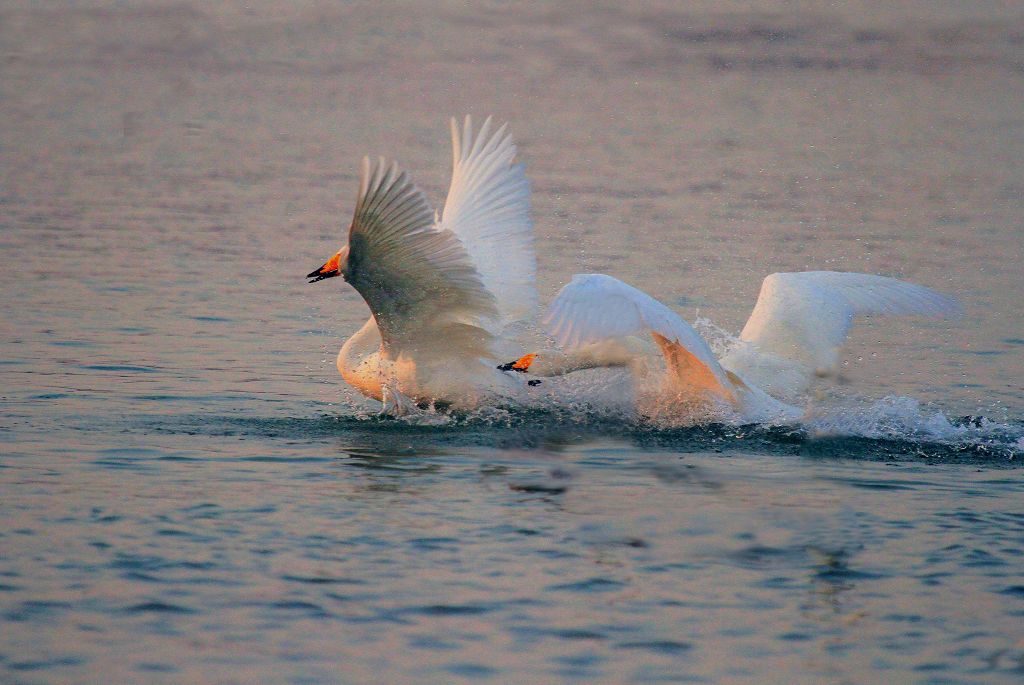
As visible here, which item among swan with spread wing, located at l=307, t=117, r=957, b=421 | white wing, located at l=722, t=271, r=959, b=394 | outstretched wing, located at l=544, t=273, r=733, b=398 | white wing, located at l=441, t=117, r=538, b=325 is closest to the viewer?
outstretched wing, located at l=544, t=273, r=733, b=398

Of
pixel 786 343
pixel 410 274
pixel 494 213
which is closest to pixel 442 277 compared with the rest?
pixel 410 274

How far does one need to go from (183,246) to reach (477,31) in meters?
25.4

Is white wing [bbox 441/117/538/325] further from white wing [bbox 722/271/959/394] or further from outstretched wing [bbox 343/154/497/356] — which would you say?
white wing [bbox 722/271/959/394]

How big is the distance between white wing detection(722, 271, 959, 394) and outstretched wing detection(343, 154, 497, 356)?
5.54ft

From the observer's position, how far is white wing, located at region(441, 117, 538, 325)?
36.7ft

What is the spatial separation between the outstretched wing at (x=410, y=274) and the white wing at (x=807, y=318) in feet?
5.54

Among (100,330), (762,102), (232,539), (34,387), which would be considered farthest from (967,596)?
(762,102)

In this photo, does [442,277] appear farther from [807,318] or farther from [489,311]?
[807,318]

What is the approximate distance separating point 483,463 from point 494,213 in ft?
9.03

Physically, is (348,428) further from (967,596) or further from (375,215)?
(967,596)

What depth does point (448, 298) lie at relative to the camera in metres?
9.98

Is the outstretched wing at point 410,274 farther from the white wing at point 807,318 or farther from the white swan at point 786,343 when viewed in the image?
the white wing at point 807,318

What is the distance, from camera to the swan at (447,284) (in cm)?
921

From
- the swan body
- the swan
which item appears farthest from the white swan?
the swan body
